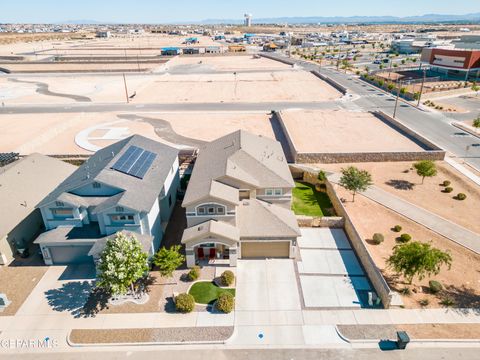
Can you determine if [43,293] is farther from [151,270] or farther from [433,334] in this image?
[433,334]

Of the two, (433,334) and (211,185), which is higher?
(211,185)

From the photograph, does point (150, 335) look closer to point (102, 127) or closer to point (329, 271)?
point (329, 271)

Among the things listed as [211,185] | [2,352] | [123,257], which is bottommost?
[2,352]

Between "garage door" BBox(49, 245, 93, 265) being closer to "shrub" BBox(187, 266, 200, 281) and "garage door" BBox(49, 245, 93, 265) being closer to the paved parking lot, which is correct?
"shrub" BBox(187, 266, 200, 281)

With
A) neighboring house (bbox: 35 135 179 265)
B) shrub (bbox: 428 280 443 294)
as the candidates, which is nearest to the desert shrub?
shrub (bbox: 428 280 443 294)

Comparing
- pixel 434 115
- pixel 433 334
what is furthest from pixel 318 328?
pixel 434 115

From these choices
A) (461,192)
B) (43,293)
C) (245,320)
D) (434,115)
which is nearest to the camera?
(245,320)

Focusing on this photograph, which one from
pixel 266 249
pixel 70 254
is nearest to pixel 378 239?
pixel 266 249
